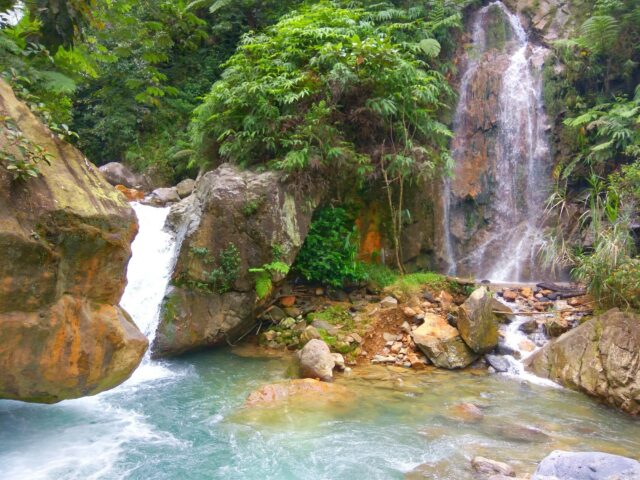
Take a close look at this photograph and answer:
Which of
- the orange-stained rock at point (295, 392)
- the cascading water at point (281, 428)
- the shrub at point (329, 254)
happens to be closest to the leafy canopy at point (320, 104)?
the shrub at point (329, 254)

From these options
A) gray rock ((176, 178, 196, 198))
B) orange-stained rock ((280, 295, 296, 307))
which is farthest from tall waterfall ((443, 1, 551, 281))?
gray rock ((176, 178, 196, 198))

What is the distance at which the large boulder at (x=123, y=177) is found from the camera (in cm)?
1492

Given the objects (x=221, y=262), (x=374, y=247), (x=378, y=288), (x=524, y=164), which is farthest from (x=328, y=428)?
(x=524, y=164)

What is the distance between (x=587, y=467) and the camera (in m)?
4.22

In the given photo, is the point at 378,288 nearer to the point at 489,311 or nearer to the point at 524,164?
the point at 489,311

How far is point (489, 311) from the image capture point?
8523 mm

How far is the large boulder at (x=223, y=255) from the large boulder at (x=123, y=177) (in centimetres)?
664

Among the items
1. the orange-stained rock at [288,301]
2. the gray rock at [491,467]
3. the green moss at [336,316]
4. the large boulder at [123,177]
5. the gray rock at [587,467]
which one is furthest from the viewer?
the large boulder at [123,177]

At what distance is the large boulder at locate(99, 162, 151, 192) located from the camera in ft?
49.0

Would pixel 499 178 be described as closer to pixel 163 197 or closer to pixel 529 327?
pixel 529 327

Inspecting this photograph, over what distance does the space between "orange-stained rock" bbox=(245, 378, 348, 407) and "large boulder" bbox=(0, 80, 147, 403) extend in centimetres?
182

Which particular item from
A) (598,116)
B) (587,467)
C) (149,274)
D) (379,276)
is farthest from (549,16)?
(587,467)

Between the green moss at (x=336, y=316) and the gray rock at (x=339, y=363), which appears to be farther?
the green moss at (x=336, y=316)

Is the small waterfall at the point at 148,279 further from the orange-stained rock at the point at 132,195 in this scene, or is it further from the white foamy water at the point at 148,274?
the orange-stained rock at the point at 132,195
